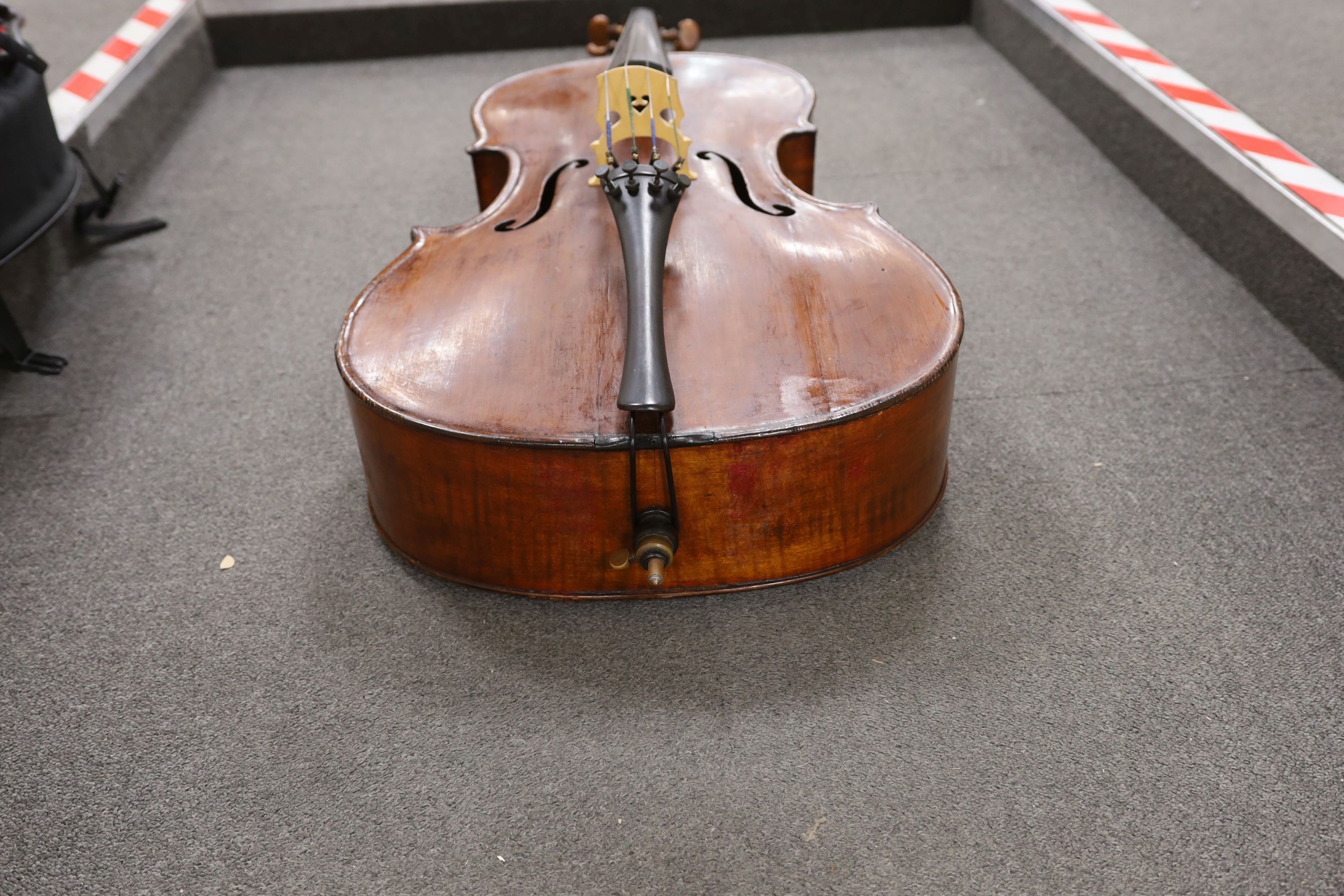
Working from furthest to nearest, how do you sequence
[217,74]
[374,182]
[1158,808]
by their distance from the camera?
[217,74]
[374,182]
[1158,808]

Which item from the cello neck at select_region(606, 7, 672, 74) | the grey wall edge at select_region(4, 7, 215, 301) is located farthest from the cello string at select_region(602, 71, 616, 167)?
the grey wall edge at select_region(4, 7, 215, 301)

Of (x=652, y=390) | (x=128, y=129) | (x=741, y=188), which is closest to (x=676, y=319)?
(x=652, y=390)

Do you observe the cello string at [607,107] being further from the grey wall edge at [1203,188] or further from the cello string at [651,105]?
the grey wall edge at [1203,188]

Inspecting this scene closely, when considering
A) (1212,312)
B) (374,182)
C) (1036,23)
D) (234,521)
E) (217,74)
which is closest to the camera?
(234,521)

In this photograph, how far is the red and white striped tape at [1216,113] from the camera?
6.37 ft

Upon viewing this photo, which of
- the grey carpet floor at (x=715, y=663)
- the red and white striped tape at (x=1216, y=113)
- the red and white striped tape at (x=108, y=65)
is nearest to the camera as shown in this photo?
the grey carpet floor at (x=715, y=663)

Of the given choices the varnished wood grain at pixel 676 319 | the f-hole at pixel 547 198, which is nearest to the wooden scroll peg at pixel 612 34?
the f-hole at pixel 547 198

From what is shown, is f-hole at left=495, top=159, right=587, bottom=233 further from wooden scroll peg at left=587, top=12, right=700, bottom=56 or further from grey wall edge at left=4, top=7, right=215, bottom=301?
grey wall edge at left=4, top=7, right=215, bottom=301

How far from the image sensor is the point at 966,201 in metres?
2.38

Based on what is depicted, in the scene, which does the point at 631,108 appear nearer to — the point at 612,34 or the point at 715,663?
the point at 612,34

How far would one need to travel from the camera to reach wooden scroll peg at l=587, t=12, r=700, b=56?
2.12 m

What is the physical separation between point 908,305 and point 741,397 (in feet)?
0.93

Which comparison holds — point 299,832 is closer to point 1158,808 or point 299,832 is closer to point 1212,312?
point 1158,808

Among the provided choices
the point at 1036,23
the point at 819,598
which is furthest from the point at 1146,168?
the point at 819,598
